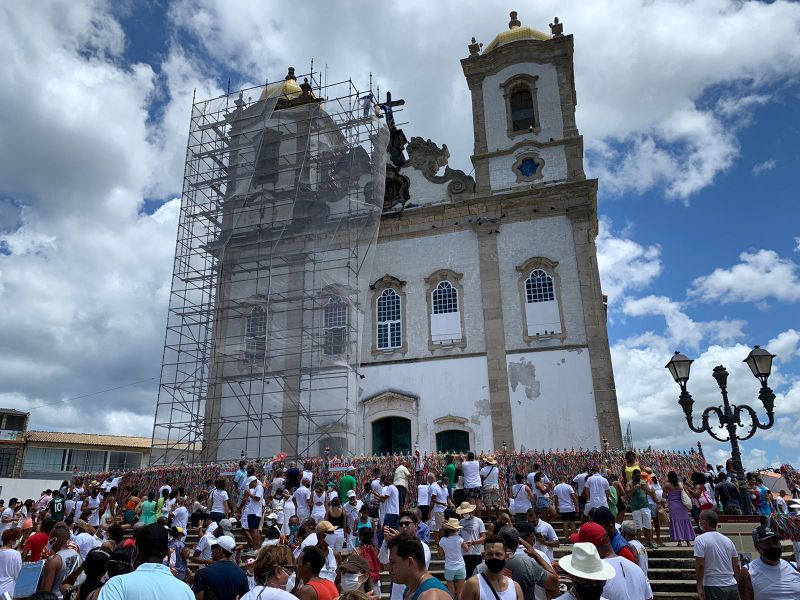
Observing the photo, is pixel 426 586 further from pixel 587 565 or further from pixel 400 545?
pixel 587 565

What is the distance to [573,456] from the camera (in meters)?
15.6

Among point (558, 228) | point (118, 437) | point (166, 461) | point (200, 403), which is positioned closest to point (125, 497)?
point (166, 461)

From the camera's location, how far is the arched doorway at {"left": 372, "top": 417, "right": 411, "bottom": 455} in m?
20.3

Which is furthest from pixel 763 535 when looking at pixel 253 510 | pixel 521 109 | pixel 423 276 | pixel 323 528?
pixel 521 109

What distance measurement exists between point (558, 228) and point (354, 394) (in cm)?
892

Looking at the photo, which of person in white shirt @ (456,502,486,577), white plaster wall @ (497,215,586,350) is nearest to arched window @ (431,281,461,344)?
white plaster wall @ (497,215,586,350)

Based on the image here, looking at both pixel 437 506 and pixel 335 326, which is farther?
pixel 335 326

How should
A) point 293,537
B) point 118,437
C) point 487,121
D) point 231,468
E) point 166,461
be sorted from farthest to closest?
point 118,437
point 487,121
point 166,461
point 231,468
point 293,537

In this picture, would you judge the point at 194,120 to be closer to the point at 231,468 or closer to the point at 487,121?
the point at 487,121

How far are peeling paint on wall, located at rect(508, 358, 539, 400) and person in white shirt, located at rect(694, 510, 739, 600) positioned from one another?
44.0 ft

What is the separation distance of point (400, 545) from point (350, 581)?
129 centimetres

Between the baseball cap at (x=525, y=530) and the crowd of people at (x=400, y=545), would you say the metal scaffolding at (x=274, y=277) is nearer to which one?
the crowd of people at (x=400, y=545)

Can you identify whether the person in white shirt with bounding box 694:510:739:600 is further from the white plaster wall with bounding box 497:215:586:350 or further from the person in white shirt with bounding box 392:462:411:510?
the white plaster wall with bounding box 497:215:586:350

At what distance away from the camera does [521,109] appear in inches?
942
